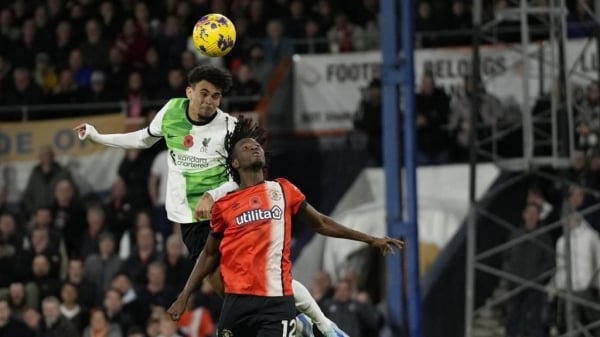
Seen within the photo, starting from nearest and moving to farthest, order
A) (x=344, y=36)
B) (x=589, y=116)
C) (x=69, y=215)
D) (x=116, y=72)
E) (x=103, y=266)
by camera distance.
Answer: (x=589, y=116) → (x=103, y=266) → (x=69, y=215) → (x=344, y=36) → (x=116, y=72)

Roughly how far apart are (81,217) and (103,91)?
220 cm

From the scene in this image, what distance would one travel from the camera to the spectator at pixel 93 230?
63.7ft

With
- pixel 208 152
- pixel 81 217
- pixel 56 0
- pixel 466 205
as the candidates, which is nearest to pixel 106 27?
pixel 56 0

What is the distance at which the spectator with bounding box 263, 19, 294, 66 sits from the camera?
21.0 m

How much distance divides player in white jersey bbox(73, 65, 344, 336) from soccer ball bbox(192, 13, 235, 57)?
Answer: 0.42 ft

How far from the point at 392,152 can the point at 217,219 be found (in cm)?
739

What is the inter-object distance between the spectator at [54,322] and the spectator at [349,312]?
2.86m

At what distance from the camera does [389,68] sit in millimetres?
17125

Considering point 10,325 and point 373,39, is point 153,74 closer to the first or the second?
point 373,39

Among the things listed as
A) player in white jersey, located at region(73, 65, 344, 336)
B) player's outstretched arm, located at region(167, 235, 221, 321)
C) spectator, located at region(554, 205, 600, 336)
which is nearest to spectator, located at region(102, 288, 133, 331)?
spectator, located at region(554, 205, 600, 336)

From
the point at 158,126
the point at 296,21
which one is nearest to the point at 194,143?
the point at 158,126

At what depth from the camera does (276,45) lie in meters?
21.1

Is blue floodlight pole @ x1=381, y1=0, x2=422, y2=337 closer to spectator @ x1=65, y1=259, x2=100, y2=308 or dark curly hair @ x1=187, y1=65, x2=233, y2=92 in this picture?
spectator @ x1=65, y1=259, x2=100, y2=308

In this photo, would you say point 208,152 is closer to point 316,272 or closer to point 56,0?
point 316,272
